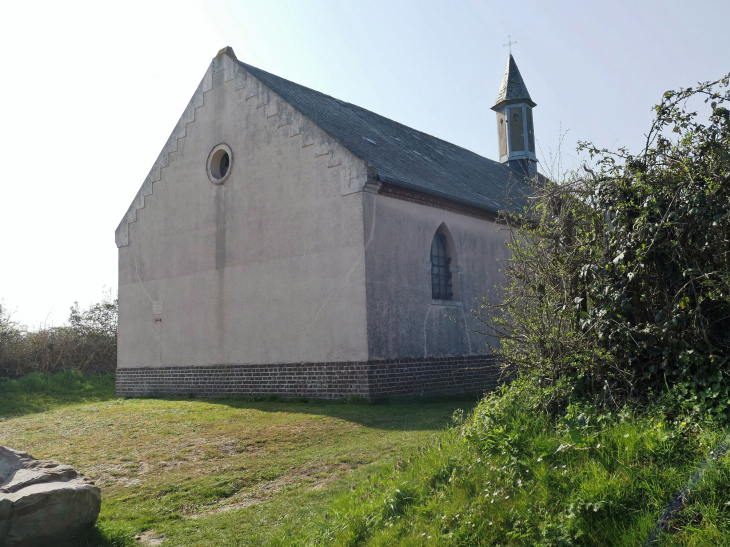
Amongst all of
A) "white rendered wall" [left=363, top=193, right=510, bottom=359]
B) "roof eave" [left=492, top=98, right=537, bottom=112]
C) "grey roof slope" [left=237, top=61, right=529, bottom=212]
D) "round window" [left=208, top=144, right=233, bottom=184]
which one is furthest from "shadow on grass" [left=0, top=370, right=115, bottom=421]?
"roof eave" [left=492, top=98, right=537, bottom=112]

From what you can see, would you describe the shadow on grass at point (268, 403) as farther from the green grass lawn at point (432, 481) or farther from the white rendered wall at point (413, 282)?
the white rendered wall at point (413, 282)

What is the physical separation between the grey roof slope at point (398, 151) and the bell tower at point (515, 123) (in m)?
6.10

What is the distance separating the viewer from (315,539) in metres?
4.64

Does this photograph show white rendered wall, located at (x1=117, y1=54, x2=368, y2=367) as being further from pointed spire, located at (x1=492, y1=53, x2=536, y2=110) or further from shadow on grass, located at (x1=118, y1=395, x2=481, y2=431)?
pointed spire, located at (x1=492, y1=53, x2=536, y2=110)

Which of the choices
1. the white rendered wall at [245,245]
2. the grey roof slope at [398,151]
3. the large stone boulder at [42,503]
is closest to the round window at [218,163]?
the white rendered wall at [245,245]

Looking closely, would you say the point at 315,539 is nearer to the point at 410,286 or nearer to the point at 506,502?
the point at 506,502

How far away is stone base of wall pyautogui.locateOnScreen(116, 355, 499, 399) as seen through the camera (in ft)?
40.0

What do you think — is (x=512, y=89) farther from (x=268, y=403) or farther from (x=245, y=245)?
(x=268, y=403)

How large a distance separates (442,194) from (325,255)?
120 inches

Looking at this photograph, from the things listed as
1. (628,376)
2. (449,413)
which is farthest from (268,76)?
(628,376)

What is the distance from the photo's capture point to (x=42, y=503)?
4.82 metres

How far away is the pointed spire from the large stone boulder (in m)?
24.7

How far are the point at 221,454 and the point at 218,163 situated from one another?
9.66 m

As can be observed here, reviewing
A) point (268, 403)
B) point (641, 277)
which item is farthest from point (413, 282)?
point (641, 277)
